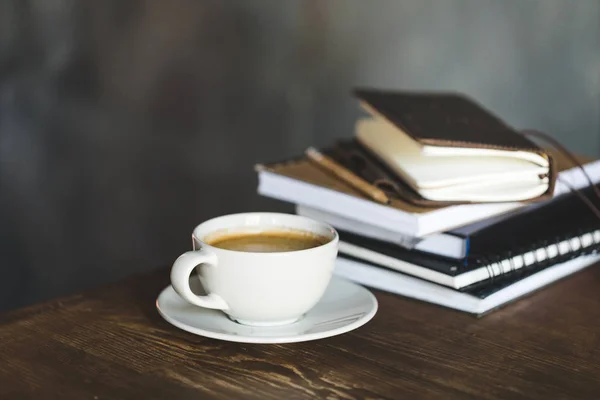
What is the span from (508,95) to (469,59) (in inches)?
3.6

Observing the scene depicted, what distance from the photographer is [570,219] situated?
0.75 metres

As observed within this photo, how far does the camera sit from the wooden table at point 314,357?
19.7 inches

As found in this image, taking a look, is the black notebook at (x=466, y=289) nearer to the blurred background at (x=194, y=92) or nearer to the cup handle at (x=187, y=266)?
the cup handle at (x=187, y=266)

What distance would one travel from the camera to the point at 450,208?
2.11ft

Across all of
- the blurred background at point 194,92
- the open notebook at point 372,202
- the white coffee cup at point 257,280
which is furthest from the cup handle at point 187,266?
the blurred background at point 194,92

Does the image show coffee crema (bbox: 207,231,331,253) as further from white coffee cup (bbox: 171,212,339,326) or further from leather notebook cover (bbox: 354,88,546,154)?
leather notebook cover (bbox: 354,88,546,154)

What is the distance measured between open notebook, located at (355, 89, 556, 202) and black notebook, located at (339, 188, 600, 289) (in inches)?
1.3

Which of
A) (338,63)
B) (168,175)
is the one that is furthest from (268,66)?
(168,175)

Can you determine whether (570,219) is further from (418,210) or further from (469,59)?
(469,59)

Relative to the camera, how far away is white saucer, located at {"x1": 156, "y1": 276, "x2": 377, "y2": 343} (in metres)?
0.55

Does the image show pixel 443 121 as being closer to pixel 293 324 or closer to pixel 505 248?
pixel 505 248

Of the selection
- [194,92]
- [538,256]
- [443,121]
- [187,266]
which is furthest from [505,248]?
[194,92]

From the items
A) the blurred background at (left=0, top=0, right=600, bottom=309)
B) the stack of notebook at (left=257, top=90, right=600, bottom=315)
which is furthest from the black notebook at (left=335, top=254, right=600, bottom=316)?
the blurred background at (left=0, top=0, right=600, bottom=309)

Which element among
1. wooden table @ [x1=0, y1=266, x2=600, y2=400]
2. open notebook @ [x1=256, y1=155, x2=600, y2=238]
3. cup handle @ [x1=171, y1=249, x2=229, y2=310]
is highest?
open notebook @ [x1=256, y1=155, x2=600, y2=238]
